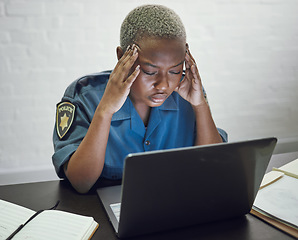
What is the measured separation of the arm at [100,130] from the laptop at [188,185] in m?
0.25

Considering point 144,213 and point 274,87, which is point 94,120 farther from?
point 274,87

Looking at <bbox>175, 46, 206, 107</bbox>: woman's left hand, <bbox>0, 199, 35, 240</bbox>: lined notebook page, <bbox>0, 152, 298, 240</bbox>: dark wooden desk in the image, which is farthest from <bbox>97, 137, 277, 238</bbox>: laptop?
<bbox>175, 46, 206, 107</bbox>: woman's left hand

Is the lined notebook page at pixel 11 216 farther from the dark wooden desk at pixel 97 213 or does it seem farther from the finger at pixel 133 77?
the finger at pixel 133 77

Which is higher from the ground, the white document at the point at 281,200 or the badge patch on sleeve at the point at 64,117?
the badge patch on sleeve at the point at 64,117

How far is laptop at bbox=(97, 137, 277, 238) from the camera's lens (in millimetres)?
695

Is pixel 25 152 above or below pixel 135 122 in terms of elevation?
below

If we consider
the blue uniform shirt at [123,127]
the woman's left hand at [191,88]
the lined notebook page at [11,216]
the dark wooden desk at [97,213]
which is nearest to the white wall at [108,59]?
the blue uniform shirt at [123,127]

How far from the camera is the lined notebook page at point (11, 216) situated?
2.62ft

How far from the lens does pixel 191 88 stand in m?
1.29

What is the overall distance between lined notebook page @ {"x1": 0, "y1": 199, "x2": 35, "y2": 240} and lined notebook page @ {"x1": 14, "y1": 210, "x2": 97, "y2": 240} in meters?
0.03

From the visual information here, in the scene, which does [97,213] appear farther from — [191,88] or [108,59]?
[108,59]

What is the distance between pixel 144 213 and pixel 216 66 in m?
2.07

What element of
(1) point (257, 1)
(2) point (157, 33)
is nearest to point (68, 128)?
(2) point (157, 33)

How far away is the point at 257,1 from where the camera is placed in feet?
8.80
